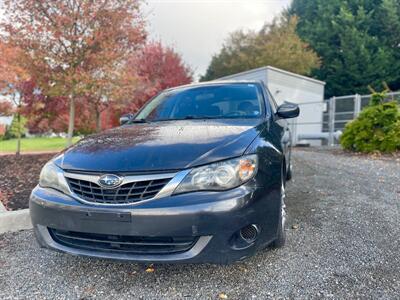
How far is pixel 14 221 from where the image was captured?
10.2 ft

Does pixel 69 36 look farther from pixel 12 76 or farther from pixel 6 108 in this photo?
pixel 6 108

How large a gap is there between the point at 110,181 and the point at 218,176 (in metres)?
0.68

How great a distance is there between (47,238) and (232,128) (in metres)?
1.58

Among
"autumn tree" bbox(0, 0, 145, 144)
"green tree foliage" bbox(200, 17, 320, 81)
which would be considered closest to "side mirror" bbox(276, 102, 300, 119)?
"autumn tree" bbox(0, 0, 145, 144)

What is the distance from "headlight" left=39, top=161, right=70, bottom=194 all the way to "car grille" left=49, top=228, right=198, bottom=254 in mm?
321

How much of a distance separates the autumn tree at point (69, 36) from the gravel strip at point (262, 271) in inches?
155

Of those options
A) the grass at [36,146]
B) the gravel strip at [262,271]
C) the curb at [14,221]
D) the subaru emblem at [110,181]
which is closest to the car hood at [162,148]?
the subaru emblem at [110,181]

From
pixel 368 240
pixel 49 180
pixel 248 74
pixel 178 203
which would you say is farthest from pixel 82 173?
pixel 248 74

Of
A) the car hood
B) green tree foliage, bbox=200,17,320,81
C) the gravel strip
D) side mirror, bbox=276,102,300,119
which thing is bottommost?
the gravel strip

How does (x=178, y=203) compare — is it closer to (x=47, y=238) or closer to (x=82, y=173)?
(x=82, y=173)

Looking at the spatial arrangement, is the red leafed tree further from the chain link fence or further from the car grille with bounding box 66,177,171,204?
the car grille with bounding box 66,177,171,204

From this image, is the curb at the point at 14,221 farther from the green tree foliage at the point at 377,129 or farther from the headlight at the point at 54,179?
the green tree foliage at the point at 377,129

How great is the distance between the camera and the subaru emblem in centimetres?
188

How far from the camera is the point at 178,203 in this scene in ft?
5.93
